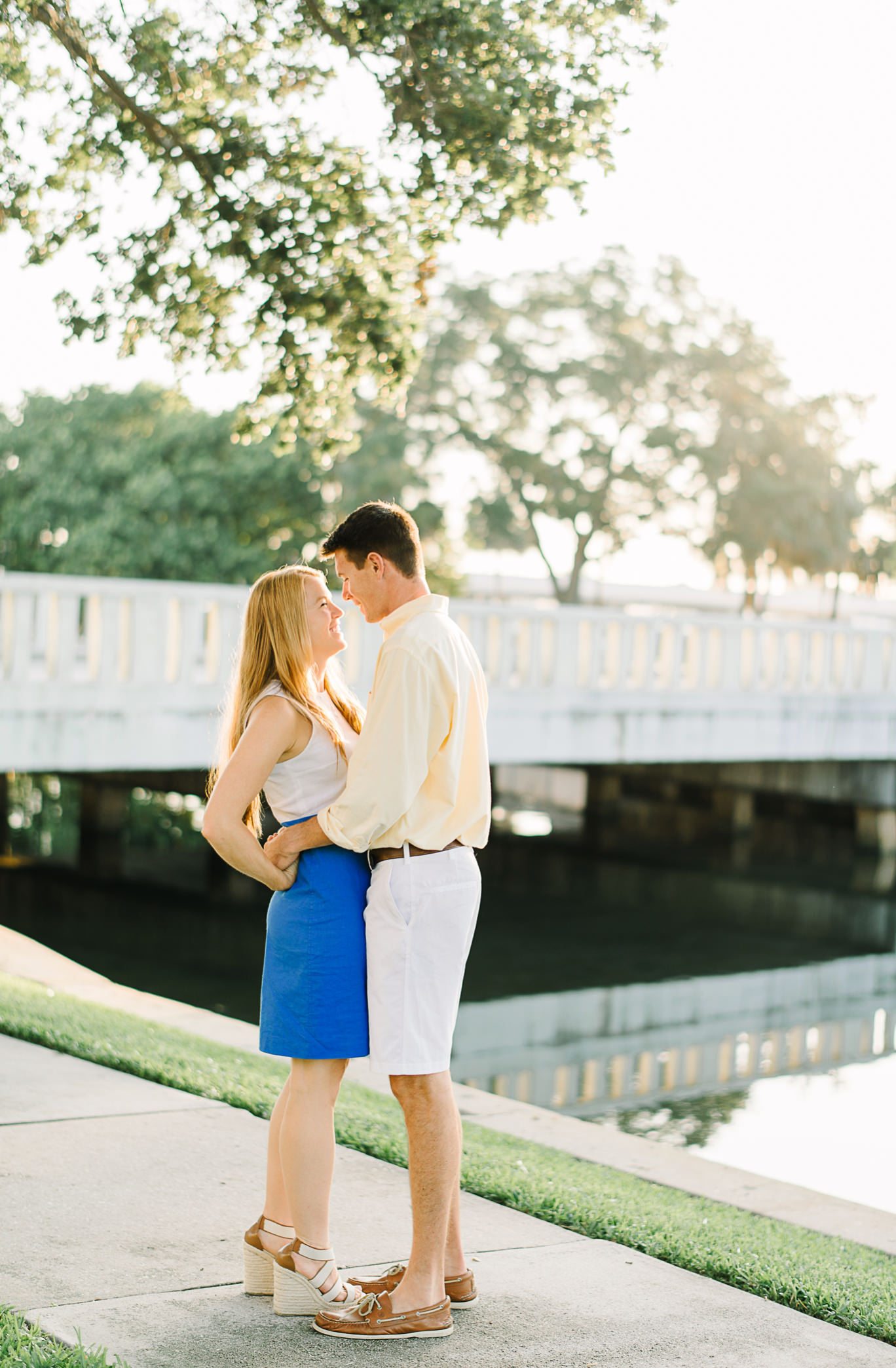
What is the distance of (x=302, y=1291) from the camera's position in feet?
10.7

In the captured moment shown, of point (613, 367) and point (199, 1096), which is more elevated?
point (613, 367)

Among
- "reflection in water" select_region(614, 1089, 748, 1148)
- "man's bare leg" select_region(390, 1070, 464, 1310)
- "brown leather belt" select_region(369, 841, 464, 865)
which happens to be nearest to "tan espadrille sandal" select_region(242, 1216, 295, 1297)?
"man's bare leg" select_region(390, 1070, 464, 1310)

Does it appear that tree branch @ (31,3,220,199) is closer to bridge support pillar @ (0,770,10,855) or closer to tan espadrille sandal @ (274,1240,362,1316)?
tan espadrille sandal @ (274,1240,362,1316)

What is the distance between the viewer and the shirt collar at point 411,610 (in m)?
3.33

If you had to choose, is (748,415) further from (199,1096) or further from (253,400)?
(199,1096)

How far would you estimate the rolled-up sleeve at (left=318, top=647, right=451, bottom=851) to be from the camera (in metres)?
3.20

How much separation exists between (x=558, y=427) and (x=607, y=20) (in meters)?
27.6

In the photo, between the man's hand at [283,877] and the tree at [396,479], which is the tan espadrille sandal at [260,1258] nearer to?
the man's hand at [283,877]

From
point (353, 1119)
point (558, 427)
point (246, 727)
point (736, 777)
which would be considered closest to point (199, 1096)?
point (353, 1119)

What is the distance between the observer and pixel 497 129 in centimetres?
753

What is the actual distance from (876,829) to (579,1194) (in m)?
19.0

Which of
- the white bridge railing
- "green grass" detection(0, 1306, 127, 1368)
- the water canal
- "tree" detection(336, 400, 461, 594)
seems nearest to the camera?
"green grass" detection(0, 1306, 127, 1368)

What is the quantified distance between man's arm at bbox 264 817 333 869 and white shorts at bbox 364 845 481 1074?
0.16 m

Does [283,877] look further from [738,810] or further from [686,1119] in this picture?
[738,810]
